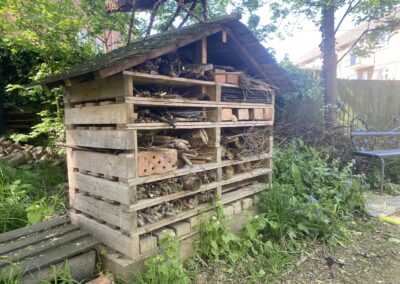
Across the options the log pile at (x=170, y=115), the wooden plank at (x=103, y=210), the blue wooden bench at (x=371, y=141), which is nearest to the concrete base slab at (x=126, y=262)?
the wooden plank at (x=103, y=210)

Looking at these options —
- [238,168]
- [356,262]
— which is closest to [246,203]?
[238,168]

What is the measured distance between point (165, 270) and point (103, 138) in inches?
52.9

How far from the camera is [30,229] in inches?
111

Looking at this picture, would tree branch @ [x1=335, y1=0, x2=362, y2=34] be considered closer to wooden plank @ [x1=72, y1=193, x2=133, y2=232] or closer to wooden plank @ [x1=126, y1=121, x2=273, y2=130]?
wooden plank @ [x1=126, y1=121, x2=273, y2=130]

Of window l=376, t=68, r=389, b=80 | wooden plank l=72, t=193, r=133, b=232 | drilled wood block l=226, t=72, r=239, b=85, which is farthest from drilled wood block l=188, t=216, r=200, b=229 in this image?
window l=376, t=68, r=389, b=80

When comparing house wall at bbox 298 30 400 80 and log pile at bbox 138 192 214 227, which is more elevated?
house wall at bbox 298 30 400 80

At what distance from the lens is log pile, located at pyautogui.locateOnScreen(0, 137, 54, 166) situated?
4.99 metres

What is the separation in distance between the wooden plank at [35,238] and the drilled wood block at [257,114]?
2632mm

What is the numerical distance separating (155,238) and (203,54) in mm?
2086

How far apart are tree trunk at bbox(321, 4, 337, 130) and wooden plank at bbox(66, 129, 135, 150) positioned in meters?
5.31

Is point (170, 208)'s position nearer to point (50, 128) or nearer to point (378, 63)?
point (50, 128)

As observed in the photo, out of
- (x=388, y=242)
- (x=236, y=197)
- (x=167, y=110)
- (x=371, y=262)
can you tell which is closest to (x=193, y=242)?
(x=236, y=197)

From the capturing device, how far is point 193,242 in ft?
9.43

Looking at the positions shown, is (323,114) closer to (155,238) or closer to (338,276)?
(338,276)
